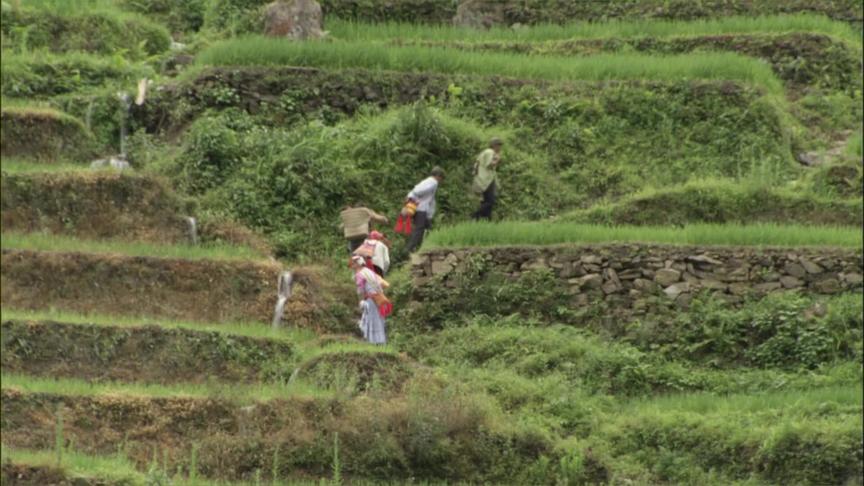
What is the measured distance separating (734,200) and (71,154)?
24.4 ft

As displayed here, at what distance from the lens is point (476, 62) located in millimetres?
27266

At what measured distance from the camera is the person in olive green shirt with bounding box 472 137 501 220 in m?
24.8

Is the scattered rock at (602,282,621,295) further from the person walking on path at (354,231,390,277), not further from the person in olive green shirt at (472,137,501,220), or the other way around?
the person walking on path at (354,231,390,277)

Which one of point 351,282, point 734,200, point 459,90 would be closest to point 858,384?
point 734,200

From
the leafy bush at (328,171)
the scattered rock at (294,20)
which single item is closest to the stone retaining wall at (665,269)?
the leafy bush at (328,171)

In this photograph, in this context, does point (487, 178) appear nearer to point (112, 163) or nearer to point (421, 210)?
point (421, 210)

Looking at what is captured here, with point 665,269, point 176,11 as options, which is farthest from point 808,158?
point 176,11

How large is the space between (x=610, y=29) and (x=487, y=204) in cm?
537

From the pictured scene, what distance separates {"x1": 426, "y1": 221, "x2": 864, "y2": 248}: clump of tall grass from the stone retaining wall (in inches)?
6.4

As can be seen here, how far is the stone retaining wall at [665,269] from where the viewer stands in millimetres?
22953

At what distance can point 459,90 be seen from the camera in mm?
26641

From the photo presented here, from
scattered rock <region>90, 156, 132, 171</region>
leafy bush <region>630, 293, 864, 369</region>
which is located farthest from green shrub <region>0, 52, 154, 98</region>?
leafy bush <region>630, 293, 864, 369</region>

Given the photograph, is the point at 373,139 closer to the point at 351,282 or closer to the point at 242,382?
the point at 351,282

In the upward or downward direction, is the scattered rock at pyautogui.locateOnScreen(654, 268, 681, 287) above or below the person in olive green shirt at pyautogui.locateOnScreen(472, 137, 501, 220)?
below
